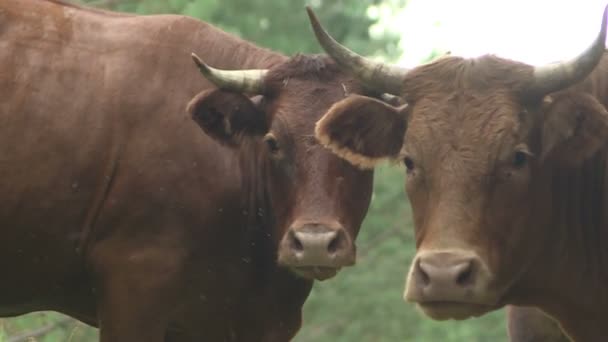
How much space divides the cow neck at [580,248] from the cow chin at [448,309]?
715mm

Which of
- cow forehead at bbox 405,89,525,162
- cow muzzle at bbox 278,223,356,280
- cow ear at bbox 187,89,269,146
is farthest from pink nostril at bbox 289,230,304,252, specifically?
cow forehead at bbox 405,89,525,162

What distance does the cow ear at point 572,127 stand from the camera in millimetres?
7719

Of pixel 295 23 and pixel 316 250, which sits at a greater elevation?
pixel 316 250

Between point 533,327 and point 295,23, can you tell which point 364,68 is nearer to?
point 533,327

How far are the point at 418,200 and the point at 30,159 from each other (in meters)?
2.42

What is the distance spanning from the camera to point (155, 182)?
9039 millimetres

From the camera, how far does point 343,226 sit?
29.1 feet

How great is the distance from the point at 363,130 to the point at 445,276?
129cm

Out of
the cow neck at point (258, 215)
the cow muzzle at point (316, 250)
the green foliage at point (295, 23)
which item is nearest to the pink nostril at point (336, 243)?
the cow muzzle at point (316, 250)

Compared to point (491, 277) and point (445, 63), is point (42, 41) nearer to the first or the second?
point (445, 63)

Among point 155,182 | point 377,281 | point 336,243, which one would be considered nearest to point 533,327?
point 336,243

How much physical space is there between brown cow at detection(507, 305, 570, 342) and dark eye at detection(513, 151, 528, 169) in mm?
1666

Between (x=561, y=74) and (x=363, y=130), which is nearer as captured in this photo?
(x=561, y=74)

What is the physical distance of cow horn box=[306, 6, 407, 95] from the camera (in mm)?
8195
